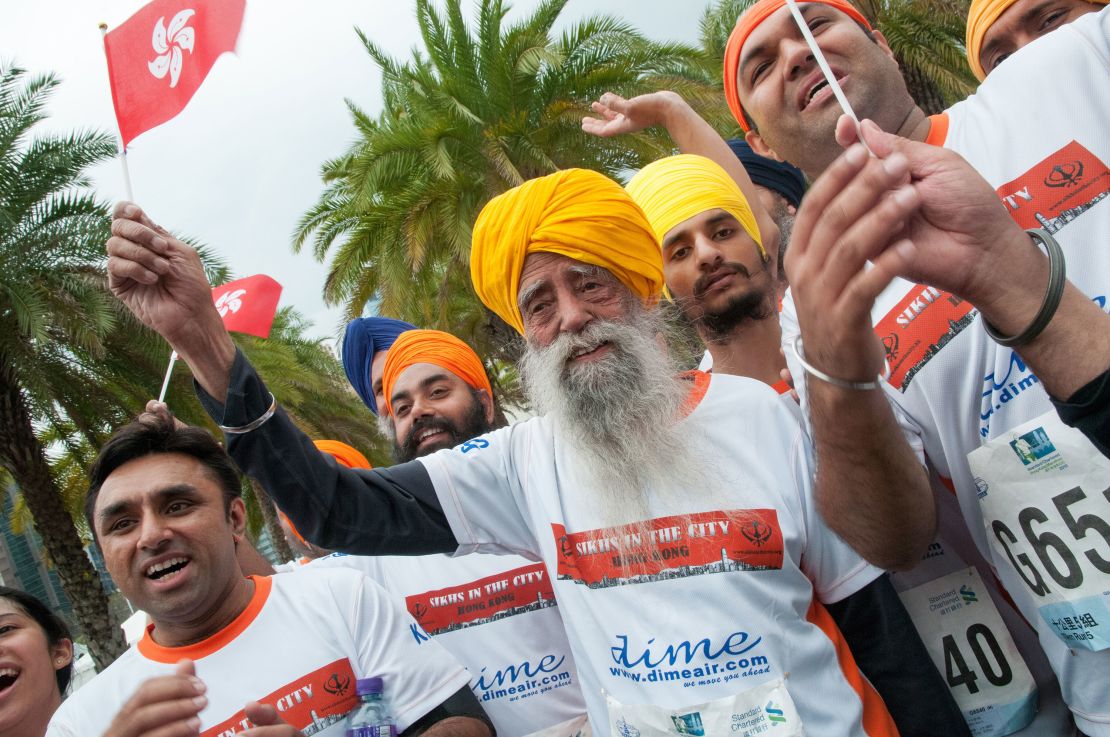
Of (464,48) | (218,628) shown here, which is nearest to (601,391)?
(218,628)

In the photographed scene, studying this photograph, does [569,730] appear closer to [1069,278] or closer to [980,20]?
[1069,278]

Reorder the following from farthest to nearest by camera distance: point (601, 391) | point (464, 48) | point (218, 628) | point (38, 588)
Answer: point (38, 588) → point (464, 48) → point (218, 628) → point (601, 391)

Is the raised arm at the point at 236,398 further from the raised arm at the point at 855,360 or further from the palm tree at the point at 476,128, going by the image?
the palm tree at the point at 476,128

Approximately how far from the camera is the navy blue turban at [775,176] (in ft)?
15.0

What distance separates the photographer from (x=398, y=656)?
2605 mm

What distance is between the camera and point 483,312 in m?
14.7

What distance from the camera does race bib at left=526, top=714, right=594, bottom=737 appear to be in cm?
280

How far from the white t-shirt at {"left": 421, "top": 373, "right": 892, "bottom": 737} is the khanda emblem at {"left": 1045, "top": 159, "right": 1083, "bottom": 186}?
2.64 ft

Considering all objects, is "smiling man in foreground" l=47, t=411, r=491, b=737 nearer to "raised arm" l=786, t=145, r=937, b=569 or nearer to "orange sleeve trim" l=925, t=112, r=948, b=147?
"raised arm" l=786, t=145, r=937, b=569

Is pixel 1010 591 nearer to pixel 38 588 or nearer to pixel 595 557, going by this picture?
pixel 595 557

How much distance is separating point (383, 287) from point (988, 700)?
447 inches

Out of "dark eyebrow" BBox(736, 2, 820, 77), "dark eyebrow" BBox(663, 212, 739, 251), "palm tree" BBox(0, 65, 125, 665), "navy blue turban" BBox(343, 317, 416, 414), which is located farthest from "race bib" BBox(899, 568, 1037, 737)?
"palm tree" BBox(0, 65, 125, 665)

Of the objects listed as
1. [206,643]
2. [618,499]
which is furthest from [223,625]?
[618,499]

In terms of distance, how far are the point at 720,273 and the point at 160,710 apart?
2.24 m
